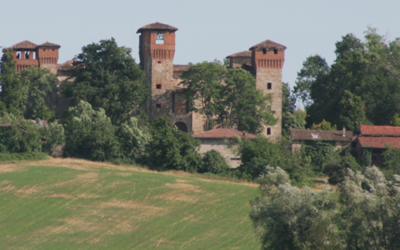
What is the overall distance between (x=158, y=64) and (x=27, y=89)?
41.0 feet

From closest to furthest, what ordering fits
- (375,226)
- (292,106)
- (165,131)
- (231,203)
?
(375,226) → (231,203) → (165,131) → (292,106)

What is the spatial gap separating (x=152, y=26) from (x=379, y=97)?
2278cm

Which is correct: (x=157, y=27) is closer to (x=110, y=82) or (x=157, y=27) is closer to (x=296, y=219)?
(x=110, y=82)

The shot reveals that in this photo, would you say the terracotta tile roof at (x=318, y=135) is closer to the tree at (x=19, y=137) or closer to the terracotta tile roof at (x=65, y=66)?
the tree at (x=19, y=137)

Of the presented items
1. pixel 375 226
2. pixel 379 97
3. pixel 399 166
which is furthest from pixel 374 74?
pixel 375 226

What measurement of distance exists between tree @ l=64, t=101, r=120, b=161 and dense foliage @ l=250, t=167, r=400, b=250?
30837 mm

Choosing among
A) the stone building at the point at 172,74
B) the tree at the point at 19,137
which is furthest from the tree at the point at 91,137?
the stone building at the point at 172,74

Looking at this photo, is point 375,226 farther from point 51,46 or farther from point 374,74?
point 51,46

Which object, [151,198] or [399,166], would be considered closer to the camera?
[151,198]

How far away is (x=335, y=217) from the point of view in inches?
1222

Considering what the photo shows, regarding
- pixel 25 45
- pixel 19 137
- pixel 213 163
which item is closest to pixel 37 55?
pixel 25 45

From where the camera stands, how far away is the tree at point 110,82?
70188 mm

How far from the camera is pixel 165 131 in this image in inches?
2461

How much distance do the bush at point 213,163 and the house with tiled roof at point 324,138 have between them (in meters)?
6.76
